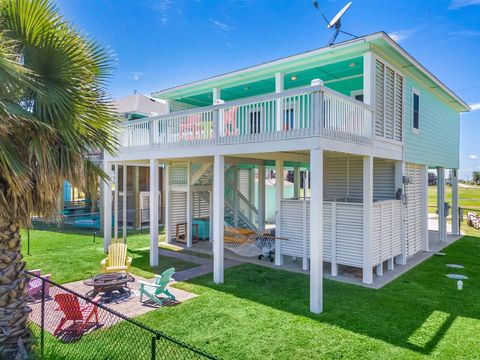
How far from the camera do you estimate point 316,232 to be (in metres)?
6.41

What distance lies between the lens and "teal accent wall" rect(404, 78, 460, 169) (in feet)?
35.6

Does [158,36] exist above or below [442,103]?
above

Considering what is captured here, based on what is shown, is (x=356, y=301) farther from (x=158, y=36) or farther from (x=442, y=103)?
(x=158, y=36)

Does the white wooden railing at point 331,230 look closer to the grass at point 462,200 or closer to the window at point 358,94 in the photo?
the window at point 358,94

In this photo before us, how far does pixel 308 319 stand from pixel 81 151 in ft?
16.3

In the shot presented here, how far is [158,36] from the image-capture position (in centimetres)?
1841

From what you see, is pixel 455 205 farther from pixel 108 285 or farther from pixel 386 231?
pixel 108 285

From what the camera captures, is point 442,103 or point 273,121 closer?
point 273,121

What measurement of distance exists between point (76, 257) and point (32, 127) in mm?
7589

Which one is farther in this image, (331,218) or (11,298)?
(331,218)

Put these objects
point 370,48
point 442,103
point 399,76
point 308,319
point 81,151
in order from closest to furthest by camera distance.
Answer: point 81,151 < point 308,319 < point 370,48 < point 399,76 < point 442,103

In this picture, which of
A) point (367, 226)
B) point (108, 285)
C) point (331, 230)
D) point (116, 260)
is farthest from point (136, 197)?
point (367, 226)

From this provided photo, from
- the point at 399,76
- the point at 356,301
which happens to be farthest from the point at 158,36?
the point at 356,301

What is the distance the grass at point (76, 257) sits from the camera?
9203 mm
